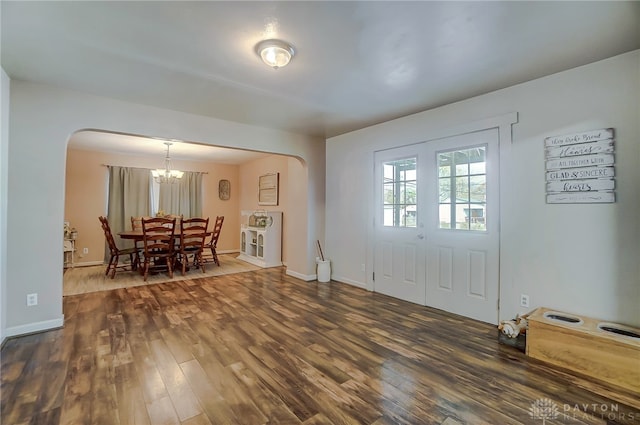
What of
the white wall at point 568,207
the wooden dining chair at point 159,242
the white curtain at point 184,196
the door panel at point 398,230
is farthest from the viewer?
the white curtain at point 184,196

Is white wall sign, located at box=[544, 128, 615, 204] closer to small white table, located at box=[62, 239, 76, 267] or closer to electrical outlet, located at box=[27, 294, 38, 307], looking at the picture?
electrical outlet, located at box=[27, 294, 38, 307]

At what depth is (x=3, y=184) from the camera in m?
2.49

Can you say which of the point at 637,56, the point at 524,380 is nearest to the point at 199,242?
the point at 524,380

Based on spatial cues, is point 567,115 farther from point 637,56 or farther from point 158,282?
point 158,282

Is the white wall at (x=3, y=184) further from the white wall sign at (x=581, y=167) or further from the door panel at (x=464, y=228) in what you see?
the white wall sign at (x=581, y=167)

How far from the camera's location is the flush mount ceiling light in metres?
2.02

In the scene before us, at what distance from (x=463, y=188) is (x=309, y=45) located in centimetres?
221

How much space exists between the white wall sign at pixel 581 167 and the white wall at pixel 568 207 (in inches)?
2.1

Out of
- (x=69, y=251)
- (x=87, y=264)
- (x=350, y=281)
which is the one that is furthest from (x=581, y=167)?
(x=87, y=264)

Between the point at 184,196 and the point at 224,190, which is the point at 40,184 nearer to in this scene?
the point at 184,196

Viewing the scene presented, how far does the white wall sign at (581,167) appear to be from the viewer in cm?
223

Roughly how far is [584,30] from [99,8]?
3.12 meters

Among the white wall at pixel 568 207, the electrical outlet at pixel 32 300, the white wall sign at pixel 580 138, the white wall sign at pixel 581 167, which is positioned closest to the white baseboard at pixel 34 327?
the electrical outlet at pixel 32 300

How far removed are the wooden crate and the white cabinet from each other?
14.7 ft
